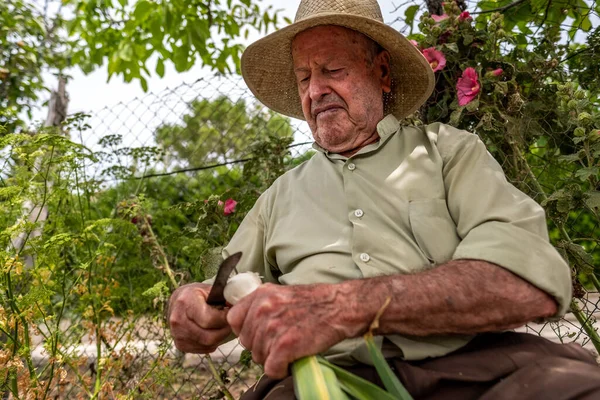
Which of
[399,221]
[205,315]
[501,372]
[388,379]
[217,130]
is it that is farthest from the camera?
[217,130]

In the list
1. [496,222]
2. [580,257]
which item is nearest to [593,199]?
[580,257]

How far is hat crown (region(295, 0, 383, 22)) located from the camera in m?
1.88

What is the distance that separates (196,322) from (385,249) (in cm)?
56

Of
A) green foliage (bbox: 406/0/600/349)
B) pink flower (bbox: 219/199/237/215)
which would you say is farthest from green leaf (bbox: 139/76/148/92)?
green foliage (bbox: 406/0/600/349)

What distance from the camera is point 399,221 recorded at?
64.7 inches

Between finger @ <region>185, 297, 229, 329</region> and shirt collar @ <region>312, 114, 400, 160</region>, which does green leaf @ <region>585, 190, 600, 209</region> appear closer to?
shirt collar @ <region>312, 114, 400, 160</region>

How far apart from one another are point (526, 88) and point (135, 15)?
3.09m

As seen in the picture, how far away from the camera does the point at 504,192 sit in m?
1.47

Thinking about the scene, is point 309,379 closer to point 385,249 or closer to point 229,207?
point 385,249

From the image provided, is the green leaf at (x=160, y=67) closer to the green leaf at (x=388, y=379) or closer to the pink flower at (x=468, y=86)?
the pink flower at (x=468, y=86)

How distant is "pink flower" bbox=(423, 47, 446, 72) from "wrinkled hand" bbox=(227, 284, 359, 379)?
1.34m

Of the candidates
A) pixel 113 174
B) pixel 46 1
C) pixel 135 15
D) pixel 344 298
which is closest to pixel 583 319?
pixel 344 298

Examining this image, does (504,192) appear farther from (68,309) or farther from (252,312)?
(68,309)

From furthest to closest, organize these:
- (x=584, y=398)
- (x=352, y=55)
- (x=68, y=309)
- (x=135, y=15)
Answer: (x=135, y=15) < (x=68, y=309) < (x=352, y=55) < (x=584, y=398)
